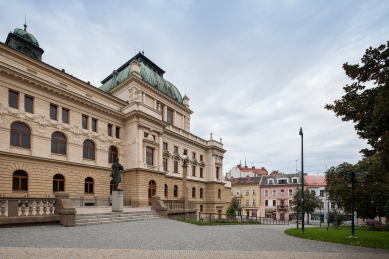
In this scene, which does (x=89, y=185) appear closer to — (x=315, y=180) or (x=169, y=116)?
(x=169, y=116)

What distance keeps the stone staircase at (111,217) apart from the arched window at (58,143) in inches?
471

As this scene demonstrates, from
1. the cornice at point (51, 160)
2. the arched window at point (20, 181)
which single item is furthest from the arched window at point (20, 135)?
the arched window at point (20, 181)

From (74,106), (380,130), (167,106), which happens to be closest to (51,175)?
(74,106)

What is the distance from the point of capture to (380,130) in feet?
30.6

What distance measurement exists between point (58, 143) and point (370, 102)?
2548 cm

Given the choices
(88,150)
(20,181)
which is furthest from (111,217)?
(88,150)

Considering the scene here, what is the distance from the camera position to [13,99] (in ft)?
73.3

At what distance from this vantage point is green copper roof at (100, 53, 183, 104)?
1508 inches

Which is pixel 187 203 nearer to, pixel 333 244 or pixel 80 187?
pixel 80 187

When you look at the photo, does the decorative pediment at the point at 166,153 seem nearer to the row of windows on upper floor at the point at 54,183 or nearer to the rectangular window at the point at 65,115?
the row of windows on upper floor at the point at 54,183

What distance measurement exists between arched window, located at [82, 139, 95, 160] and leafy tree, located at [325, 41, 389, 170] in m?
24.2

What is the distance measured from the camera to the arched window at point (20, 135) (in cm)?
2202

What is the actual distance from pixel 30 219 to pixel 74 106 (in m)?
16.2

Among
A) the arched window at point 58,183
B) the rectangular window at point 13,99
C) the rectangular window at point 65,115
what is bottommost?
the arched window at point 58,183
